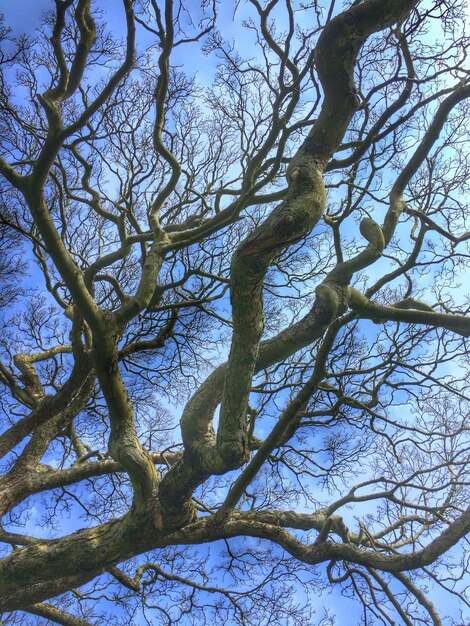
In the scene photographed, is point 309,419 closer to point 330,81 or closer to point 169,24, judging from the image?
point 330,81

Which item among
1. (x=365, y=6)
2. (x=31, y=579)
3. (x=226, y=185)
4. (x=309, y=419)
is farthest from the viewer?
(x=226, y=185)

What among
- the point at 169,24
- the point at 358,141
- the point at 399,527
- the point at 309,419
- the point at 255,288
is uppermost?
the point at 169,24

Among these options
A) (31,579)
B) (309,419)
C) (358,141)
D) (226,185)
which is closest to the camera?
(31,579)

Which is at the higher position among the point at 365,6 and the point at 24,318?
the point at 24,318

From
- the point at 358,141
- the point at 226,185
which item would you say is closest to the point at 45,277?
the point at 226,185

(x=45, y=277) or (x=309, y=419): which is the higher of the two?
(x=45, y=277)

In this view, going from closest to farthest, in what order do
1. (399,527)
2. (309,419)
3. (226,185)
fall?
(309,419)
(399,527)
(226,185)

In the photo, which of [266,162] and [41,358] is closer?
[266,162]

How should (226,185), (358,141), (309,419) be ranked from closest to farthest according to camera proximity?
(358,141) < (309,419) < (226,185)

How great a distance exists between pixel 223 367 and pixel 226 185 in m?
4.10

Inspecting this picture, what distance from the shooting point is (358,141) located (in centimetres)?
499

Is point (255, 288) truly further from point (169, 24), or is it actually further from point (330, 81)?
point (169, 24)

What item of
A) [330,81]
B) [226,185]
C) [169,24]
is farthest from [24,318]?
[330,81]

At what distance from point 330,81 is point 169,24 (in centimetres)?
244
